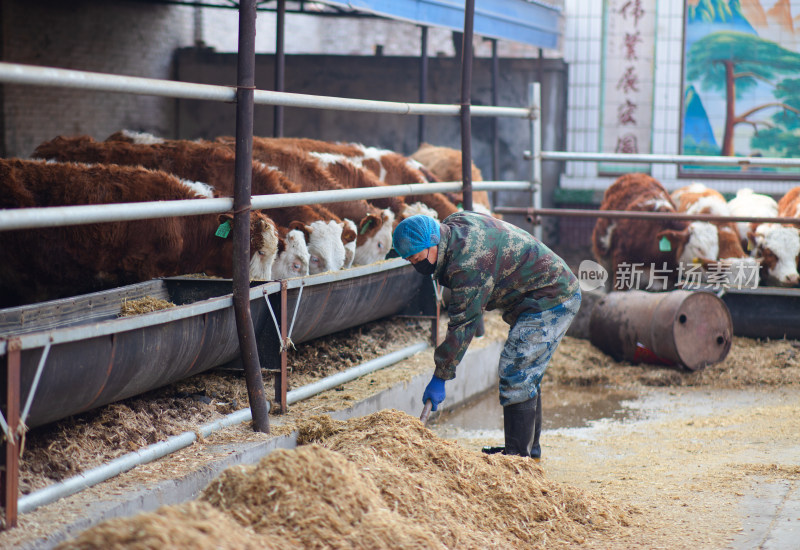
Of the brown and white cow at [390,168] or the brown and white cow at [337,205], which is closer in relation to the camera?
the brown and white cow at [337,205]

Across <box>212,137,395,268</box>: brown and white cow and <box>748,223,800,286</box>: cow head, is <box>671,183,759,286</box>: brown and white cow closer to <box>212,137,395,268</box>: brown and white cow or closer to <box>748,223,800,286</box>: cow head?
<box>748,223,800,286</box>: cow head

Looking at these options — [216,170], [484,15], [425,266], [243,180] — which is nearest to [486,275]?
[425,266]

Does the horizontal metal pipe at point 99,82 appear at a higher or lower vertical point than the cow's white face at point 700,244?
higher

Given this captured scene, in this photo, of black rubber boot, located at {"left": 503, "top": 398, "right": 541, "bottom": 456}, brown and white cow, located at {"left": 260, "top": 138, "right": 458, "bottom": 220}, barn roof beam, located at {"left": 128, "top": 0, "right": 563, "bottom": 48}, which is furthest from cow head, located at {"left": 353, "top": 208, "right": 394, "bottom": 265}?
black rubber boot, located at {"left": 503, "top": 398, "right": 541, "bottom": 456}

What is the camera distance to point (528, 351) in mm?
4426

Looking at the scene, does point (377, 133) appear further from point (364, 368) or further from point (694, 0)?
point (364, 368)

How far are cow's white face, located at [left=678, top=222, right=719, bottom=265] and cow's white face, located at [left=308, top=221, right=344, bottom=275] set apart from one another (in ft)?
13.6

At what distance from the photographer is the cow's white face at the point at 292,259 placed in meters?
6.15

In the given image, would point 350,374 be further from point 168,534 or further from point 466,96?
point 168,534

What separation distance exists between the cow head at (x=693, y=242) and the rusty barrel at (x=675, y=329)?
1.80 metres

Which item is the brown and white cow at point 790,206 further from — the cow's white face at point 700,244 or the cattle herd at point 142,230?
the cattle herd at point 142,230

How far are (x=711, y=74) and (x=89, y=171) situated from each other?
33.4 ft

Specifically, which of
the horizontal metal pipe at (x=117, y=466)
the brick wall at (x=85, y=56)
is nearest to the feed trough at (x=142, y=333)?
the horizontal metal pipe at (x=117, y=466)

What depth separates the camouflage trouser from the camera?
4.43 metres
